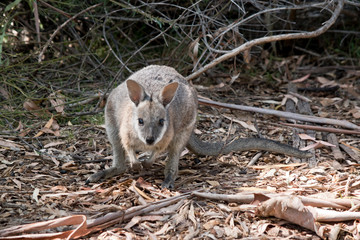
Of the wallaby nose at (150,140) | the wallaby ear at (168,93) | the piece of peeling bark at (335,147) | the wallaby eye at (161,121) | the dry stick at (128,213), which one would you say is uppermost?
the wallaby ear at (168,93)

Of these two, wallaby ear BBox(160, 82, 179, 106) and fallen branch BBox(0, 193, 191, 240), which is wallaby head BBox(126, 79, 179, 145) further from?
fallen branch BBox(0, 193, 191, 240)

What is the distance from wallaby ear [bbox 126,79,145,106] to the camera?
3.69 metres

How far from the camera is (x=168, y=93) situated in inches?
149

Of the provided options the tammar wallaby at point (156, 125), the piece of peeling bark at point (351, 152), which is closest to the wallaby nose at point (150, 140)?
the tammar wallaby at point (156, 125)

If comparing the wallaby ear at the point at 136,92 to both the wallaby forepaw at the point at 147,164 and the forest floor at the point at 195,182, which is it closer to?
the wallaby forepaw at the point at 147,164

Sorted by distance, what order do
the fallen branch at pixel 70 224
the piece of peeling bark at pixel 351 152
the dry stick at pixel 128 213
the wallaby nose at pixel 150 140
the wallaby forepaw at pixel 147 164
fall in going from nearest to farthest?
1. the fallen branch at pixel 70 224
2. the dry stick at pixel 128 213
3. the wallaby nose at pixel 150 140
4. the wallaby forepaw at pixel 147 164
5. the piece of peeling bark at pixel 351 152

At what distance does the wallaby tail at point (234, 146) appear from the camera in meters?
4.29

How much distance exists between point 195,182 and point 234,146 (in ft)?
2.06

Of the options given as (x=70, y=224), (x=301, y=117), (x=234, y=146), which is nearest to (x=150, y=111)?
(x=234, y=146)

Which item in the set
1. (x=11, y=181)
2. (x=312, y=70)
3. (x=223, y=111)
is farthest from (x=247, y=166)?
(x=312, y=70)

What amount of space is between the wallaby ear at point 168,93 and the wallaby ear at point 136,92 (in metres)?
0.17

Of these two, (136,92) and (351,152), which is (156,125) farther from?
(351,152)

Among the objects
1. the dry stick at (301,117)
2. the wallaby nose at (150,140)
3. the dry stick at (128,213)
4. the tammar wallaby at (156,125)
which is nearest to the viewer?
the dry stick at (128,213)

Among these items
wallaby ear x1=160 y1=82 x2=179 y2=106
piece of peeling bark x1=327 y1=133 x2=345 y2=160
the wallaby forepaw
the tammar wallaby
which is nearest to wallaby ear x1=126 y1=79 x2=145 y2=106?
the tammar wallaby
